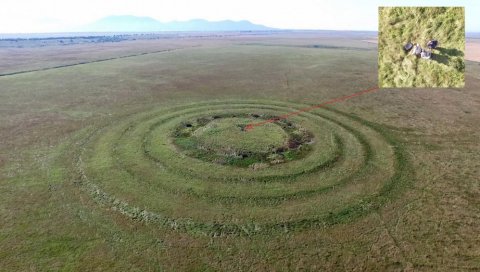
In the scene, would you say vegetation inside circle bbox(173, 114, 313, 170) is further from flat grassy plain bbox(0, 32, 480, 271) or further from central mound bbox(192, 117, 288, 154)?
flat grassy plain bbox(0, 32, 480, 271)

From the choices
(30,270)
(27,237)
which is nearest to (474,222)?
(30,270)

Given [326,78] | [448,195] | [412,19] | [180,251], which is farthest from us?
[326,78]

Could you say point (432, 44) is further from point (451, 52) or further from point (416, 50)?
point (451, 52)

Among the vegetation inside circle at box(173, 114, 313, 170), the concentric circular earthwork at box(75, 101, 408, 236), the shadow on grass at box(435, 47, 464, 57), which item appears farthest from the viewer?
the vegetation inside circle at box(173, 114, 313, 170)

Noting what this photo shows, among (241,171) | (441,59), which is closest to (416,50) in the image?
(441,59)

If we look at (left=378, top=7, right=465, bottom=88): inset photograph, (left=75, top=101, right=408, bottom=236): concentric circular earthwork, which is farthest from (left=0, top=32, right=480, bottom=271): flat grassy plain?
(left=378, top=7, right=465, bottom=88): inset photograph

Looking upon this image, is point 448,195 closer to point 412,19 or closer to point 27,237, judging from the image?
point 412,19
